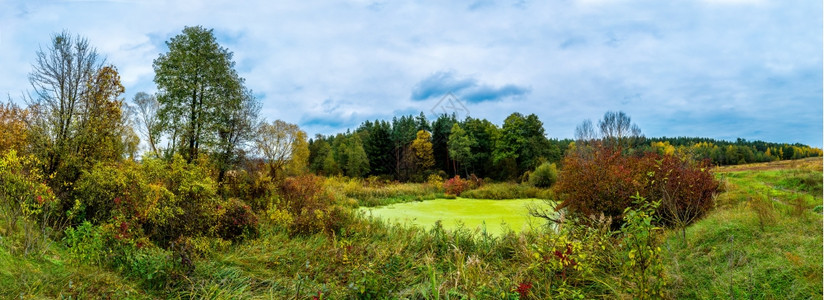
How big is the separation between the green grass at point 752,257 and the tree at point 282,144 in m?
16.7

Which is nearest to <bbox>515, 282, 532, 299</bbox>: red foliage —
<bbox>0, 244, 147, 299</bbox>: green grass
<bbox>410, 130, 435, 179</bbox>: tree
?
<bbox>0, 244, 147, 299</bbox>: green grass

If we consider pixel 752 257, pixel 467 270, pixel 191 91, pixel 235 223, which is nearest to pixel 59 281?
pixel 235 223

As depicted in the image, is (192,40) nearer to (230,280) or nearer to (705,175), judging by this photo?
(230,280)

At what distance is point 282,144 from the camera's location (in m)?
25.5

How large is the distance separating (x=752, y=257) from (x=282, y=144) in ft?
81.2

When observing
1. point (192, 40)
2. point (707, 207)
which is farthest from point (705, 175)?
point (192, 40)

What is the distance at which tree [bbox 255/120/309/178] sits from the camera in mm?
21000

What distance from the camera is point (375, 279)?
416 cm

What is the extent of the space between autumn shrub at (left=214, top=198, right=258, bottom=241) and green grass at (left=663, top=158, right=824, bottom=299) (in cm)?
654

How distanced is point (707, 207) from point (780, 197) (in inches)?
53.6

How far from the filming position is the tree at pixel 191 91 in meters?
15.0

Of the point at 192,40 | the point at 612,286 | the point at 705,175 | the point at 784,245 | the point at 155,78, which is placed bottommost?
the point at 612,286

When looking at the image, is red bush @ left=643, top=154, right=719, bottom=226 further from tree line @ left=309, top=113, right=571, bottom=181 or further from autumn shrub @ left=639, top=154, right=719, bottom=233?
tree line @ left=309, top=113, right=571, bottom=181

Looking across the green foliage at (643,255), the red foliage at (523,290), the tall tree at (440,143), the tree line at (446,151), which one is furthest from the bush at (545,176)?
the green foliage at (643,255)
